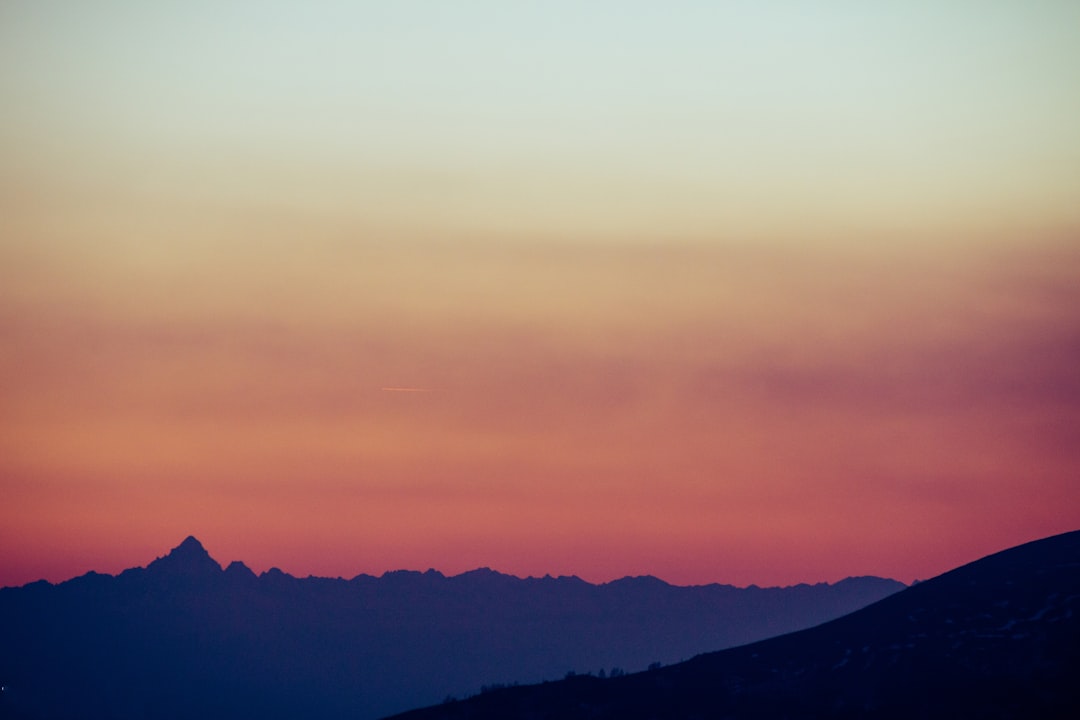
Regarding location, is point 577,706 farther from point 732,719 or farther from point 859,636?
point 859,636

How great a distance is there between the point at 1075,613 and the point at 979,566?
872 inches

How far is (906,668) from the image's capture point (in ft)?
561

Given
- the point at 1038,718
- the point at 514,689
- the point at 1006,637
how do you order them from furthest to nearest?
the point at 514,689, the point at 1006,637, the point at 1038,718

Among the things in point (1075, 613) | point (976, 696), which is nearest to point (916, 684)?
point (976, 696)

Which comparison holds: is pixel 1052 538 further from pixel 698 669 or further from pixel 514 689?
pixel 514 689

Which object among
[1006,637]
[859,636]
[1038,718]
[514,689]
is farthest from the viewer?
[514,689]

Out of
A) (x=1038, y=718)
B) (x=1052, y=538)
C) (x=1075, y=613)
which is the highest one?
(x=1052, y=538)

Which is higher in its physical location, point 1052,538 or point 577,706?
point 1052,538

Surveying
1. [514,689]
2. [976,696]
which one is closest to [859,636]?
[976,696]

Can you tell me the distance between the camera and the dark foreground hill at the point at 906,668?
164 meters

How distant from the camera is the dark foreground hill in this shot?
16438 centimetres

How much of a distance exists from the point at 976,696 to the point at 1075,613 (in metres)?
16.5

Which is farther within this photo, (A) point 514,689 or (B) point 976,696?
(A) point 514,689

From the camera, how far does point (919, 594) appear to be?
192 metres
